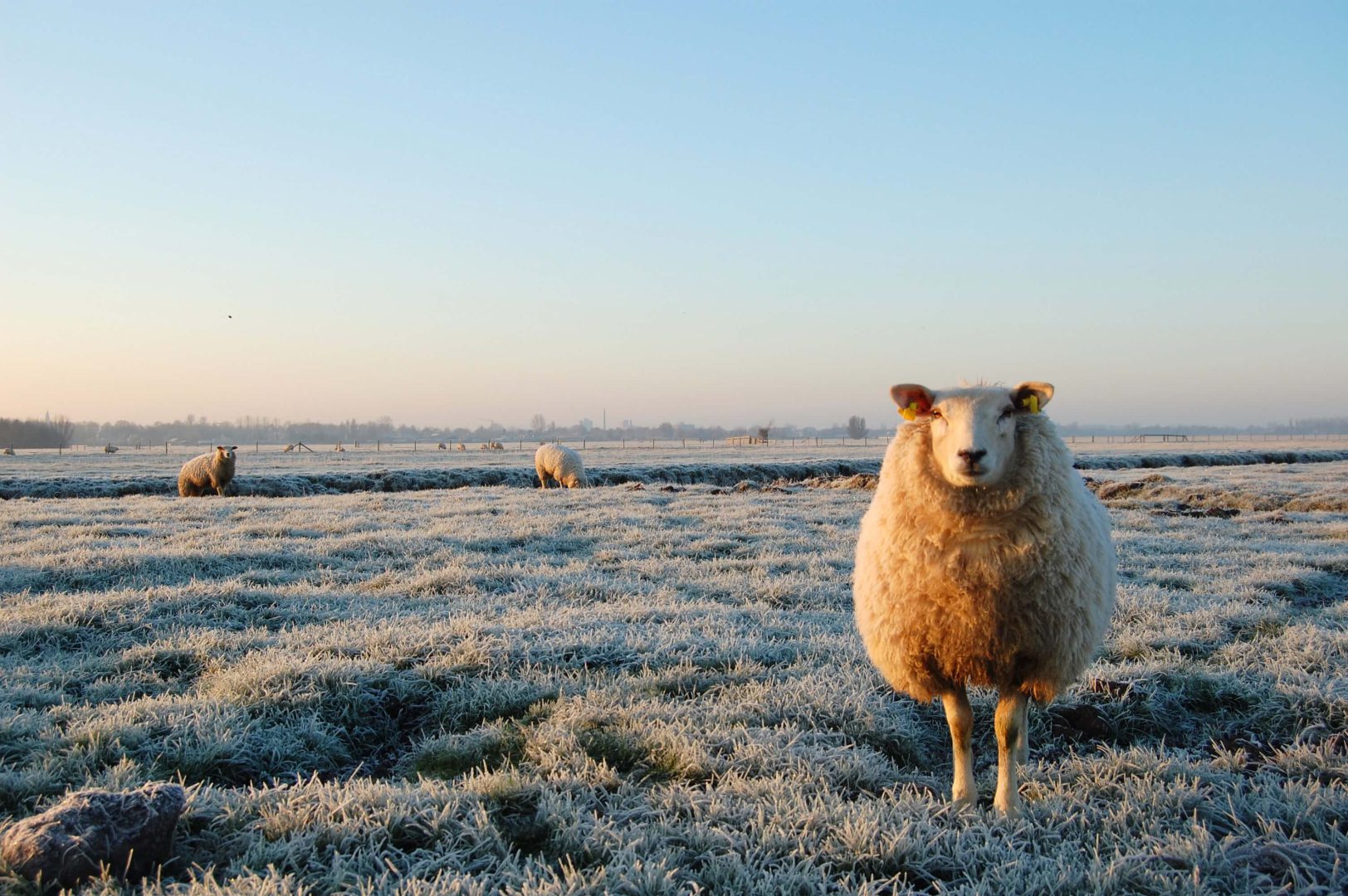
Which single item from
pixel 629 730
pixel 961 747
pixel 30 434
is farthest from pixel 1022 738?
pixel 30 434

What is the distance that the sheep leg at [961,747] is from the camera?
4.02m

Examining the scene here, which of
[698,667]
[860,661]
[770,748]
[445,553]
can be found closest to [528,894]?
[770,748]

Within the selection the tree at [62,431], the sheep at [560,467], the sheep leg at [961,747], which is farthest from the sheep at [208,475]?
the tree at [62,431]

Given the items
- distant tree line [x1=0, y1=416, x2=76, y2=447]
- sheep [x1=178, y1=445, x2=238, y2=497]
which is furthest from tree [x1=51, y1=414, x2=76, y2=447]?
sheep [x1=178, y1=445, x2=238, y2=497]

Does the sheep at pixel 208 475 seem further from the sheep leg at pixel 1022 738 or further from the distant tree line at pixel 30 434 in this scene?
the distant tree line at pixel 30 434

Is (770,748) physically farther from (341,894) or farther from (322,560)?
(322,560)

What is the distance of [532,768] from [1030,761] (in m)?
3.06

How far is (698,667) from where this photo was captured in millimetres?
5801

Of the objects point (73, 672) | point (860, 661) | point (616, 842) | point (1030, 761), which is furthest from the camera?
point (860, 661)

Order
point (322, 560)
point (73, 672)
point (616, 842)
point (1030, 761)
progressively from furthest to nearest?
point (322, 560), point (73, 672), point (1030, 761), point (616, 842)

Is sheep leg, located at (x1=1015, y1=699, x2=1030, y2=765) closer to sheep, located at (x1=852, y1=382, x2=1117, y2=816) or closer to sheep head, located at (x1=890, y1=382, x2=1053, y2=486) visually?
sheep, located at (x1=852, y1=382, x2=1117, y2=816)

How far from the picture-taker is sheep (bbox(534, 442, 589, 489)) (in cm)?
2516

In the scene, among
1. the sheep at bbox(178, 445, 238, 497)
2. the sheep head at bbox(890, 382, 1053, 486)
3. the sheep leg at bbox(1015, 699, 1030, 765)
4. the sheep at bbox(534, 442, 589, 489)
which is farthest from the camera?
the sheep at bbox(534, 442, 589, 489)

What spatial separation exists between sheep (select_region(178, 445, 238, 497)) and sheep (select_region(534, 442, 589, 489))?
9.18 metres
